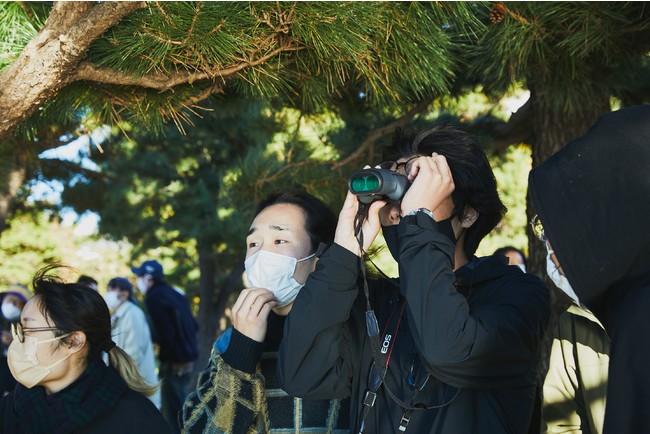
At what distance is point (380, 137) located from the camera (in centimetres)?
489

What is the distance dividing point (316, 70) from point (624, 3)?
1.28 metres

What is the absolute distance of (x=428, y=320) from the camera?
199cm

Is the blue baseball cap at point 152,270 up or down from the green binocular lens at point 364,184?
up

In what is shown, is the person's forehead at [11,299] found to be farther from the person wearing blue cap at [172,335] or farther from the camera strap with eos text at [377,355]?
the camera strap with eos text at [377,355]

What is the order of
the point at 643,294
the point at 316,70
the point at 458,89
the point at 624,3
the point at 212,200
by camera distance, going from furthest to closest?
the point at 212,200
the point at 458,89
the point at 624,3
the point at 316,70
the point at 643,294

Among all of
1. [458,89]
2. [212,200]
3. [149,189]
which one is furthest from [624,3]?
[149,189]

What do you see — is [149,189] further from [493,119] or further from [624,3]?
[624,3]

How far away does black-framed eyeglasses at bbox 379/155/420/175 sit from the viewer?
237 centimetres

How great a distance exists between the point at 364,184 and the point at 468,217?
42 centimetres

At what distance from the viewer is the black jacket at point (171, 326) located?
28.6 ft

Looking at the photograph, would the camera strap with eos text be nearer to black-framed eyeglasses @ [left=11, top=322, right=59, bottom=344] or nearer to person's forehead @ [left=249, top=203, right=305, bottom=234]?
person's forehead @ [left=249, top=203, right=305, bottom=234]

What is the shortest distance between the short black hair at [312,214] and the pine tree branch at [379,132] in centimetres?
169

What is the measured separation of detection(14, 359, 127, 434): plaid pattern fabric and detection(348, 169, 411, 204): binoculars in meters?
1.49

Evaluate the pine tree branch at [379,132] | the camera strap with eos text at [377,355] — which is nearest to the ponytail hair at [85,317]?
the camera strap with eos text at [377,355]
